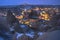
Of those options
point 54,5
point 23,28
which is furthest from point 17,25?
point 54,5

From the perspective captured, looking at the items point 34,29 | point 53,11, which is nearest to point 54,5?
point 53,11

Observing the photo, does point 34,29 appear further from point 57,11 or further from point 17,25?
point 57,11

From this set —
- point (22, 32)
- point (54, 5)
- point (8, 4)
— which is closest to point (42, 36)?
point (22, 32)

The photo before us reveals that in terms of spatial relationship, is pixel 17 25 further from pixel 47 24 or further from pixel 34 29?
pixel 47 24

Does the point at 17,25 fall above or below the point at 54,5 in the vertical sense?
below

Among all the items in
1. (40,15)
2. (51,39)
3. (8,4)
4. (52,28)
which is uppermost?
(8,4)

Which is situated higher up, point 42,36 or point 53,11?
point 53,11

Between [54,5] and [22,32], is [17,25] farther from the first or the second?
[54,5]
